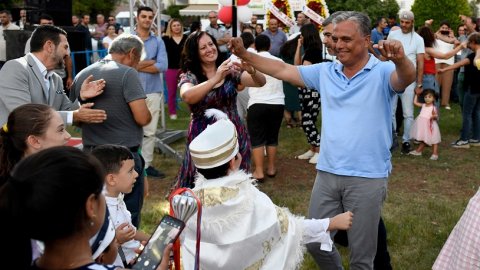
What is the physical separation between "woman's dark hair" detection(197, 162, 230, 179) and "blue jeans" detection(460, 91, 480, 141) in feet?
21.8

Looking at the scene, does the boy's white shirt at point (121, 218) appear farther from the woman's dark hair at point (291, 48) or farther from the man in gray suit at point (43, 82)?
the woman's dark hair at point (291, 48)

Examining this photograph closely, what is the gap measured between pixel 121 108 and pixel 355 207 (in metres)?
1.76

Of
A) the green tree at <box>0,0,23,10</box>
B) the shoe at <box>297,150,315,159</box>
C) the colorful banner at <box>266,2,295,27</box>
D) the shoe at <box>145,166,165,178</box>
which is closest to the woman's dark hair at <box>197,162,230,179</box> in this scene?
the shoe at <box>145,166,165,178</box>

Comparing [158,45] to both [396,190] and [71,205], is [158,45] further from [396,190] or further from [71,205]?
[71,205]

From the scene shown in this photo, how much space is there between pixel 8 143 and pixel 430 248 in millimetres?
3457

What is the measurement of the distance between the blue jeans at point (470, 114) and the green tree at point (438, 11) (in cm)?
1246

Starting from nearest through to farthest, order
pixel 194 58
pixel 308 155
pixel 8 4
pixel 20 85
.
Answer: pixel 20 85 → pixel 194 58 → pixel 308 155 → pixel 8 4

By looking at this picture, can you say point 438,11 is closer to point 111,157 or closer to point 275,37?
point 275,37

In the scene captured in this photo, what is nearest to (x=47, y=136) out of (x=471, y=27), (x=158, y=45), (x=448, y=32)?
(x=158, y=45)

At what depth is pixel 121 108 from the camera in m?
4.04

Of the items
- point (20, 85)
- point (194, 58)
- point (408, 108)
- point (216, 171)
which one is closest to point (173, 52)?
point (408, 108)

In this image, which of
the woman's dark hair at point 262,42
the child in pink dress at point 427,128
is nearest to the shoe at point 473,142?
the child in pink dress at point 427,128

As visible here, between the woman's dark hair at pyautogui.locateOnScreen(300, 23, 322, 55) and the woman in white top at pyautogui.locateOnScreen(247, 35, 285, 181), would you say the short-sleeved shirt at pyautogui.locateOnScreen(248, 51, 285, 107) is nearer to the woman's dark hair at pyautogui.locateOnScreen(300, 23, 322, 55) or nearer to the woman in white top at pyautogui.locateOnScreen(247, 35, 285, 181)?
the woman in white top at pyautogui.locateOnScreen(247, 35, 285, 181)

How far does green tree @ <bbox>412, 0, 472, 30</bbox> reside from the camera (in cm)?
2038
